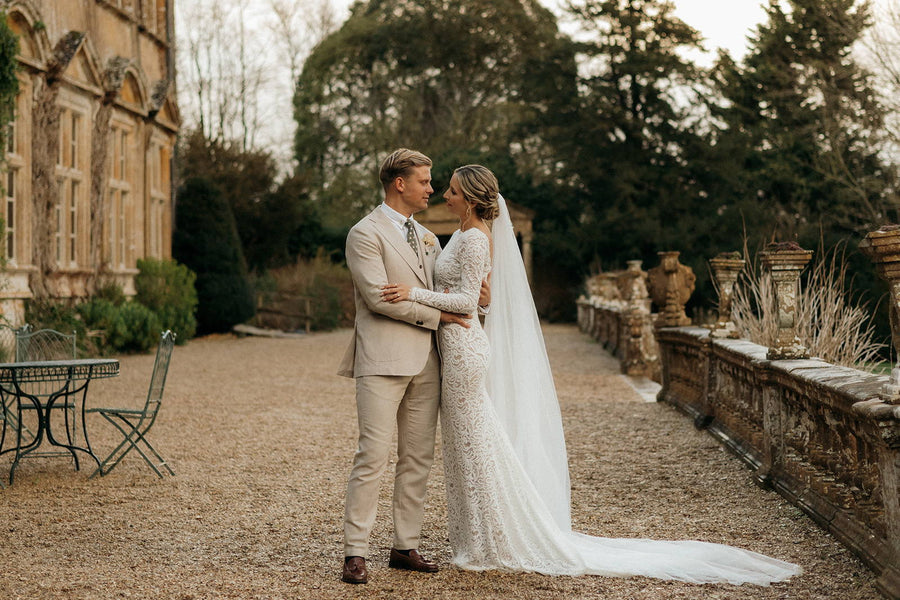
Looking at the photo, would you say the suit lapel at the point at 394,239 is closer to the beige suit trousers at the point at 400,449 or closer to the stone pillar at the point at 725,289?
the beige suit trousers at the point at 400,449

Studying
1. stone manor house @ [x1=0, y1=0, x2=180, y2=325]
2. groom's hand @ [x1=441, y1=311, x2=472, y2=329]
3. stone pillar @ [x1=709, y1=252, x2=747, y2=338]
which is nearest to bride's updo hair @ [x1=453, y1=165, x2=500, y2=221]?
groom's hand @ [x1=441, y1=311, x2=472, y2=329]

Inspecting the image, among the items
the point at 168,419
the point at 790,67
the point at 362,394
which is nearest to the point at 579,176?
the point at 790,67

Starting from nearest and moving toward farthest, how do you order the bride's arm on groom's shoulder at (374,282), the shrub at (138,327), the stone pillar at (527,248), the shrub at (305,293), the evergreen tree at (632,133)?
the bride's arm on groom's shoulder at (374,282) < the shrub at (138,327) < the shrub at (305,293) < the evergreen tree at (632,133) < the stone pillar at (527,248)

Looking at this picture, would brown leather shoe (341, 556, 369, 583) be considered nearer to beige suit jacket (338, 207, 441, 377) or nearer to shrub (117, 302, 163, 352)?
beige suit jacket (338, 207, 441, 377)

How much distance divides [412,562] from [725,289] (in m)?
5.03

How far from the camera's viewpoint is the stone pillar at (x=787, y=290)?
20.0 feet

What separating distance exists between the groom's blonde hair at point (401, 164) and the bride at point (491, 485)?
211 millimetres

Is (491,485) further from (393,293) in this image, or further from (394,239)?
(394,239)

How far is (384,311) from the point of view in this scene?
425cm

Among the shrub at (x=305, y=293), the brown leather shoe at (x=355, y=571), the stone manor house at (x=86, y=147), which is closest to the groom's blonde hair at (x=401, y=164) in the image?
the brown leather shoe at (x=355, y=571)

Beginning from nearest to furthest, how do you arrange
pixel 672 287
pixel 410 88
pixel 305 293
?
pixel 672 287, pixel 305 293, pixel 410 88

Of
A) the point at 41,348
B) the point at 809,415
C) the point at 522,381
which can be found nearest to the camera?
the point at 522,381

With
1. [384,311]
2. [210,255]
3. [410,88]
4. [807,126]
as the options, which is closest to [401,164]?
[384,311]

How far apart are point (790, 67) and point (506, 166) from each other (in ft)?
32.0
